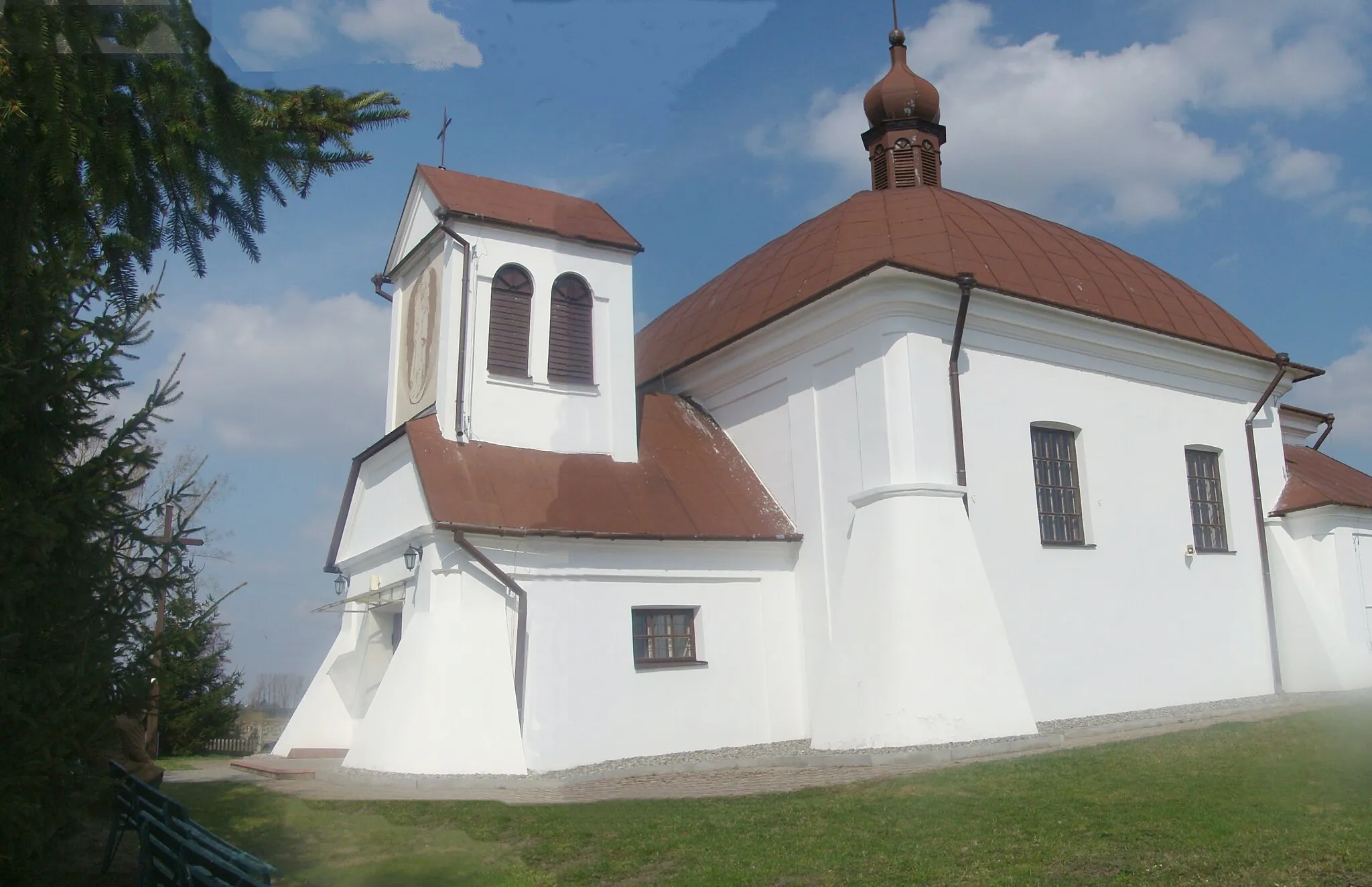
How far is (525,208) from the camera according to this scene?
16234 millimetres

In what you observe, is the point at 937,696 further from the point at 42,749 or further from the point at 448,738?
Answer: the point at 42,749

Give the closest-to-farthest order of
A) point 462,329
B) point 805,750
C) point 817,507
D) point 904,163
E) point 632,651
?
point 632,651 < point 805,750 < point 462,329 < point 817,507 < point 904,163

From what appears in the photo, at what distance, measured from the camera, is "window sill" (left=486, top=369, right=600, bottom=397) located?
15.3 metres

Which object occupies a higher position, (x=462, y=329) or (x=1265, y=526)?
(x=462, y=329)

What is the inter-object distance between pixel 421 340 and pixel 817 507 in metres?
6.53

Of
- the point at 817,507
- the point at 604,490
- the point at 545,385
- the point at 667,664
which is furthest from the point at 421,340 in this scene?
the point at 817,507

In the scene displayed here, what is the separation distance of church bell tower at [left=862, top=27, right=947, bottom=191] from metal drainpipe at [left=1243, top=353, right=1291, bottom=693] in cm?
711

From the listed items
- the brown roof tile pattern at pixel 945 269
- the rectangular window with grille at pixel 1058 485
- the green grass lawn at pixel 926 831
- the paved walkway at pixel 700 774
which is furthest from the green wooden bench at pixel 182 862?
the rectangular window with grille at pixel 1058 485

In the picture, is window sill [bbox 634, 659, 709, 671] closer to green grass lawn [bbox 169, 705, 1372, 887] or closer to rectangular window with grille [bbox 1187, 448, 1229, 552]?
green grass lawn [bbox 169, 705, 1372, 887]

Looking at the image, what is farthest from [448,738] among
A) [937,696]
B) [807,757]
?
[937,696]

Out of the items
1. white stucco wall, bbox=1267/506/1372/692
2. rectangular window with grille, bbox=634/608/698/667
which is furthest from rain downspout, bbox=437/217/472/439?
white stucco wall, bbox=1267/506/1372/692

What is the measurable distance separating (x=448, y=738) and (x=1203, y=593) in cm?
1204

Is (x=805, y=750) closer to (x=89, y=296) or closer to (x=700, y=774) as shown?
(x=700, y=774)

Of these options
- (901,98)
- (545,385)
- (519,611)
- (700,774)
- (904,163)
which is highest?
(901,98)
